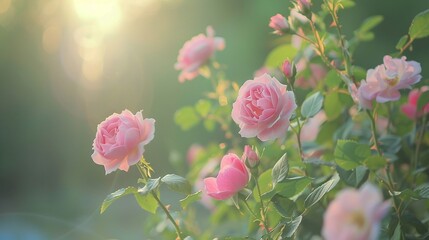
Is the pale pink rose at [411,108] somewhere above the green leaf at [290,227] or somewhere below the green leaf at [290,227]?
above

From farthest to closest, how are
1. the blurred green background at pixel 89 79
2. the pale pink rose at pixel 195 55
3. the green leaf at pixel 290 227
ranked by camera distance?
1. the blurred green background at pixel 89 79
2. the pale pink rose at pixel 195 55
3. the green leaf at pixel 290 227

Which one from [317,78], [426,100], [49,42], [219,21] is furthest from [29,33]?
[426,100]

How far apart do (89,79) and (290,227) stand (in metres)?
4.38

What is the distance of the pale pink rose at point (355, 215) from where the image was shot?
50 centimetres

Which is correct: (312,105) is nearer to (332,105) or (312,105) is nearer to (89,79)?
(332,105)

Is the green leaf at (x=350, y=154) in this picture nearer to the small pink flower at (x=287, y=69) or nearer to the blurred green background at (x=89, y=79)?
the small pink flower at (x=287, y=69)

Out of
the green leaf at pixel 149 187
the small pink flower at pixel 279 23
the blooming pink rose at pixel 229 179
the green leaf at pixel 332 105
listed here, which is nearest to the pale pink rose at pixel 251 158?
the blooming pink rose at pixel 229 179

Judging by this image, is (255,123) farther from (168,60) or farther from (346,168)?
(168,60)

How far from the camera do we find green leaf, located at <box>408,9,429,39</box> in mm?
908

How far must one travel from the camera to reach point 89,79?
195 inches

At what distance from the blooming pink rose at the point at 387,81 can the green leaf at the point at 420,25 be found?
0.12 m

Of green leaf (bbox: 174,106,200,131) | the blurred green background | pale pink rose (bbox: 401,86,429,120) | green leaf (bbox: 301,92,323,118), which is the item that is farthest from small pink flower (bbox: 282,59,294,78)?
the blurred green background

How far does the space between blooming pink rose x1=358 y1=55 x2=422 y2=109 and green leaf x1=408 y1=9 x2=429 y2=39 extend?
4.6 inches

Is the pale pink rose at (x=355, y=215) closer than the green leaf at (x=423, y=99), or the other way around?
the pale pink rose at (x=355, y=215)
